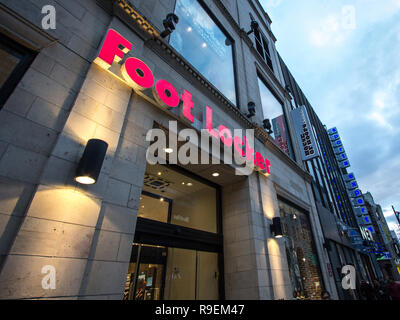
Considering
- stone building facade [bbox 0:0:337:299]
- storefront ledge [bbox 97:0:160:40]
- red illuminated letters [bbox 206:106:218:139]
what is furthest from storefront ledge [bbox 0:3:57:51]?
red illuminated letters [bbox 206:106:218:139]

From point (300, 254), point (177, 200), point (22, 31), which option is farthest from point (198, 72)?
point (300, 254)

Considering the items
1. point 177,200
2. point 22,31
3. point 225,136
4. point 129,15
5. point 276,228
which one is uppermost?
point 129,15

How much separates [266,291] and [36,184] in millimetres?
6899

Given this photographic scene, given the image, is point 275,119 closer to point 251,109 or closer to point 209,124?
point 251,109

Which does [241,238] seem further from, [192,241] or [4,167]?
[4,167]

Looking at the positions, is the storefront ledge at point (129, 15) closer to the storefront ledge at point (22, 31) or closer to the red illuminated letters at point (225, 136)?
the storefront ledge at point (22, 31)

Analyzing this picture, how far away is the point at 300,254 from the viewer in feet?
31.4

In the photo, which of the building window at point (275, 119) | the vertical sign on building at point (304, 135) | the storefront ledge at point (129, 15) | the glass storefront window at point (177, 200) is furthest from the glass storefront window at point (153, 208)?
the vertical sign on building at point (304, 135)

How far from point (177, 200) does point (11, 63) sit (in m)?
5.15

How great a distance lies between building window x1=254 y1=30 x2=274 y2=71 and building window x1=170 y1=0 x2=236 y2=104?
5367 mm

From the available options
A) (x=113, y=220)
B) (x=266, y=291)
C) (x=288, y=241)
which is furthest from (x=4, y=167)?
(x=288, y=241)

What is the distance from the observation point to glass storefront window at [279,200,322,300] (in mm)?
8602

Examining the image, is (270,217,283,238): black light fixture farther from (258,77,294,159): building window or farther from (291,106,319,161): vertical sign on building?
(291,106,319,161): vertical sign on building

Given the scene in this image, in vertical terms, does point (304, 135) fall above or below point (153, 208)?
above
